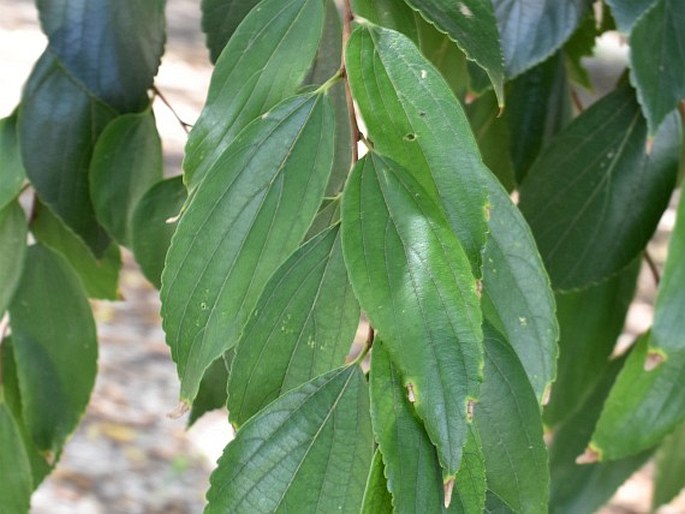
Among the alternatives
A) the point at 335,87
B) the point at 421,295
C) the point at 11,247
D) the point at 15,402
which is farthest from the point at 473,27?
the point at 15,402

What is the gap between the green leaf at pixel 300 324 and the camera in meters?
0.53

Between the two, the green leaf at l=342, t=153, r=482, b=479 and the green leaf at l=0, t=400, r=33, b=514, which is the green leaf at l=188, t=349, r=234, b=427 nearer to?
the green leaf at l=0, t=400, r=33, b=514

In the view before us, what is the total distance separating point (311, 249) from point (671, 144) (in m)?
0.41

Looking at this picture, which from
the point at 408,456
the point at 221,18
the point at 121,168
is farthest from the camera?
the point at 121,168

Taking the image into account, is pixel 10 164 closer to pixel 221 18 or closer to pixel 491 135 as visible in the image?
pixel 221 18

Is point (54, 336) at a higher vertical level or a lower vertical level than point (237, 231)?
lower

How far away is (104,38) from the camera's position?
76cm

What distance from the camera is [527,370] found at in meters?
0.60

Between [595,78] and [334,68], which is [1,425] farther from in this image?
[595,78]

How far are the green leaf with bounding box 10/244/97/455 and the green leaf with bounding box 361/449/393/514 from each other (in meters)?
0.46

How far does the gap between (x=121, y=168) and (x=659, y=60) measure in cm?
36

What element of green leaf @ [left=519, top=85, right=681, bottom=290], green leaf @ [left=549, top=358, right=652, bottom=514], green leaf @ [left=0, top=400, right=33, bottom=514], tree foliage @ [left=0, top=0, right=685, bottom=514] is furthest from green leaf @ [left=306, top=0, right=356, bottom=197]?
green leaf @ [left=549, top=358, right=652, bottom=514]

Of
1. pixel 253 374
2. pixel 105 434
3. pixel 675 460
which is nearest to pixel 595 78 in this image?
pixel 105 434

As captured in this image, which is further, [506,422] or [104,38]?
[104,38]
